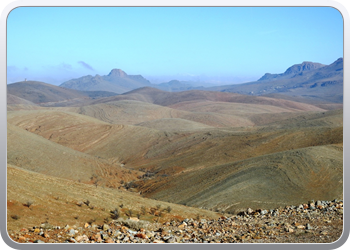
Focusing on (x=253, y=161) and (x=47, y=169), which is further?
(x=47, y=169)

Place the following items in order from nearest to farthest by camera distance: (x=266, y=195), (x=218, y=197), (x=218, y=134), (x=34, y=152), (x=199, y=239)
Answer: (x=199, y=239)
(x=266, y=195)
(x=218, y=197)
(x=34, y=152)
(x=218, y=134)

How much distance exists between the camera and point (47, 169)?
26562mm

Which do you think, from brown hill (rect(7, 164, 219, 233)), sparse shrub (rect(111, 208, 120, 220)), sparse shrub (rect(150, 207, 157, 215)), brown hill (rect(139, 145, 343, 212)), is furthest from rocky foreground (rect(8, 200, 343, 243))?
brown hill (rect(139, 145, 343, 212))

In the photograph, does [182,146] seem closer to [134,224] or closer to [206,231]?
[134,224]

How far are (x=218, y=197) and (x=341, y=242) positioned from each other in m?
11.0

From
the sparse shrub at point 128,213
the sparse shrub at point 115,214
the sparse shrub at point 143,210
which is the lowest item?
the sparse shrub at point 143,210

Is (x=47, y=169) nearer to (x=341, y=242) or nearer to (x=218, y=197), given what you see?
(x=218, y=197)

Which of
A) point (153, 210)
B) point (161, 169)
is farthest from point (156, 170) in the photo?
point (153, 210)

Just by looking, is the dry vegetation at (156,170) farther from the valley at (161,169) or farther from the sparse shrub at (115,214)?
the sparse shrub at (115,214)

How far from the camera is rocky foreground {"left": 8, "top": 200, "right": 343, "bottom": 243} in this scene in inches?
319

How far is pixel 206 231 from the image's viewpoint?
9586 mm

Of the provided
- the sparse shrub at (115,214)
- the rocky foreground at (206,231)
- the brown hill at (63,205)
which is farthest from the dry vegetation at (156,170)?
the rocky foreground at (206,231)

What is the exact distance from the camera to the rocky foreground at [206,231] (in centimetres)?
810

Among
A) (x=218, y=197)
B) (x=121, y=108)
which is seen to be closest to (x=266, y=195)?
(x=218, y=197)
